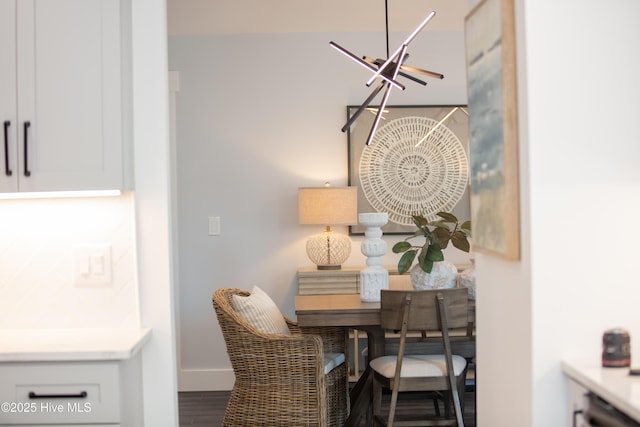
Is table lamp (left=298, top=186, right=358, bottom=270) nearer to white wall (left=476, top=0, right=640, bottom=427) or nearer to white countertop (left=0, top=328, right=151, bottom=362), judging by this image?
white countertop (left=0, top=328, right=151, bottom=362)

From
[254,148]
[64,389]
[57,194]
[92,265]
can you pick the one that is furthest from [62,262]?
[254,148]

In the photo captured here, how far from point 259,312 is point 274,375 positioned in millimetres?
342

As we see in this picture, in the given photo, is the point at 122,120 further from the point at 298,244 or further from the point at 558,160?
the point at 298,244

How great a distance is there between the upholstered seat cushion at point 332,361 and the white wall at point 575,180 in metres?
1.78

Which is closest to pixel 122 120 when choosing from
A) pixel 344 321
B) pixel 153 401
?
pixel 153 401

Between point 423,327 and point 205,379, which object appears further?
point 205,379

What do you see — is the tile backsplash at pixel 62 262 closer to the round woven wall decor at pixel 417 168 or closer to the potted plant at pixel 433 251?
the potted plant at pixel 433 251

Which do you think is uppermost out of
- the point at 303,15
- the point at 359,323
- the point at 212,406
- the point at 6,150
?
the point at 303,15

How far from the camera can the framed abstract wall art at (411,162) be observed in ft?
17.2

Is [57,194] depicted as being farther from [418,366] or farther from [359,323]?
[418,366]

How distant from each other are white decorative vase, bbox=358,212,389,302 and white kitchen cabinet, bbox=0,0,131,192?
6.00ft

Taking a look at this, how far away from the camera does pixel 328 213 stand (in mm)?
4844

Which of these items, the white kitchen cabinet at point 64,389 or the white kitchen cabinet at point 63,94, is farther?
the white kitchen cabinet at point 63,94

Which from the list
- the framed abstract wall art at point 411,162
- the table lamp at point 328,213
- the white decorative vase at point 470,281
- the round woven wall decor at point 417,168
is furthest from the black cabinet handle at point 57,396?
the round woven wall decor at point 417,168
